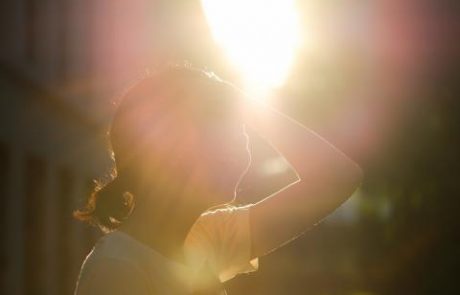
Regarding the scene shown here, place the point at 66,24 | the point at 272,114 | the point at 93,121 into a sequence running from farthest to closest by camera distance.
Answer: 1. the point at 93,121
2. the point at 66,24
3. the point at 272,114

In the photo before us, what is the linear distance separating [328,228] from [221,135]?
5815 cm

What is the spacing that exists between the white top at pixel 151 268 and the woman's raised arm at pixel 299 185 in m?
0.19

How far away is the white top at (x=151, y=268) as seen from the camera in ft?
10.2

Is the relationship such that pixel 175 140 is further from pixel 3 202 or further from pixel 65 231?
pixel 65 231

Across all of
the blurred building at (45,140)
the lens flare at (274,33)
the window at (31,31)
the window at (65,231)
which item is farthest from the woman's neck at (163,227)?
the lens flare at (274,33)

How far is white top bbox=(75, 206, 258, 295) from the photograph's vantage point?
10.2ft

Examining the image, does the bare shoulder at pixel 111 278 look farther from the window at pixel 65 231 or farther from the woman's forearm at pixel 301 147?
the window at pixel 65 231

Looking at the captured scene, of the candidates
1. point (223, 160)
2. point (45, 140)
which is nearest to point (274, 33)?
point (45, 140)

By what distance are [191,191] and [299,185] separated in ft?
1.75

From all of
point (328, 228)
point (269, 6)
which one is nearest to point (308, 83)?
point (269, 6)

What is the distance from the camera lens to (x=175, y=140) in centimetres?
348

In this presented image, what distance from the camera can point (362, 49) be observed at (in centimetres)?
2938

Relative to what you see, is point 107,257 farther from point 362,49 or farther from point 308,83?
point 308,83

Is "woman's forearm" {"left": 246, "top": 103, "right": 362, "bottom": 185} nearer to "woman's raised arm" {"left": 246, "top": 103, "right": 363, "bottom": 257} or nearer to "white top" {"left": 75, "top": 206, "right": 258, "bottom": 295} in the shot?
"woman's raised arm" {"left": 246, "top": 103, "right": 363, "bottom": 257}
